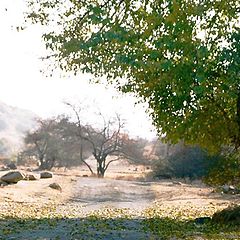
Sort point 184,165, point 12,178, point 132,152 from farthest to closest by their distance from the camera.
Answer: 1. point 132,152
2. point 184,165
3. point 12,178

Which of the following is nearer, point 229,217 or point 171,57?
point 171,57

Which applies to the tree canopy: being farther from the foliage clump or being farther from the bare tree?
the bare tree

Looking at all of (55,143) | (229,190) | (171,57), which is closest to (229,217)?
(171,57)

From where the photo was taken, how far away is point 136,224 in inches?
745

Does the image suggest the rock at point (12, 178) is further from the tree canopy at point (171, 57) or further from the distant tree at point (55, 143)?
the distant tree at point (55, 143)

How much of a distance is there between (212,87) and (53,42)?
556 cm

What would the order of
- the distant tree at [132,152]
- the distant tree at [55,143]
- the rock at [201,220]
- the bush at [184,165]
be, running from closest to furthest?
the rock at [201,220] < the bush at [184,165] < the distant tree at [132,152] < the distant tree at [55,143]

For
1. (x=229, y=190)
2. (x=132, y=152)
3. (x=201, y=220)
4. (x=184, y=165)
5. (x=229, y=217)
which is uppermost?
(x=132, y=152)

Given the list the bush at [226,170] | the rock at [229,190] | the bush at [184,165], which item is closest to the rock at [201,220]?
the bush at [226,170]

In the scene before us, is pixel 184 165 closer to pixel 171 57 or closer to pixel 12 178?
pixel 12 178

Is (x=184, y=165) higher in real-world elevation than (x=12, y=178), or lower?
higher

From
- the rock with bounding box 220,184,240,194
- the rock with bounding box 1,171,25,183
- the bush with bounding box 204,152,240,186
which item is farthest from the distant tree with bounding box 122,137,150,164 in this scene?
the bush with bounding box 204,152,240,186

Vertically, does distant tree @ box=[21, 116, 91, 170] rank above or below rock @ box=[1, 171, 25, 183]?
above

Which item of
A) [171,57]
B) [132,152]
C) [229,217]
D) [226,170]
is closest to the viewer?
[171,57]
